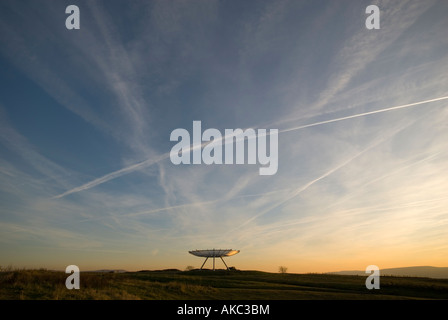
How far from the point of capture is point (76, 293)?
22.4 meters

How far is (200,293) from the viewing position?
29719 millimetres
